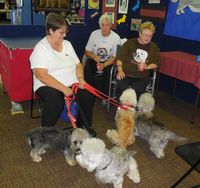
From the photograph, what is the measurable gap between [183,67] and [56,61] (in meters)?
1.66

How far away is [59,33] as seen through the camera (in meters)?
2.31

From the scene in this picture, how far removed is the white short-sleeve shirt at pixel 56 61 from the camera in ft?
7.51

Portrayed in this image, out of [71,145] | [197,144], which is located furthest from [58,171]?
[197,144]

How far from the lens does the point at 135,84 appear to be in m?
2.91

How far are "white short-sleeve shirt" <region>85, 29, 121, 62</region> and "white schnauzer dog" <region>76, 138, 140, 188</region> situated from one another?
6.04 feet

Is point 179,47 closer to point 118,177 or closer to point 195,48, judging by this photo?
point 195,48

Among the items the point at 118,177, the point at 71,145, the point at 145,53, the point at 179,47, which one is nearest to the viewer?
the point at 118,177

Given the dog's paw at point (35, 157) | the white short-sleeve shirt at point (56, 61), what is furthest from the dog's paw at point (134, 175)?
the white short-sleeve shirt at point (56, 61)

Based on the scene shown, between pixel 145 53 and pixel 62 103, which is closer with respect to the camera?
pixel 62 103

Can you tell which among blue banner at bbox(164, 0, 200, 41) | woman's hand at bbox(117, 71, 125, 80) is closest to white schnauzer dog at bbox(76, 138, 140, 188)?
woman's hand at bbox(117, 71, 125, 80)

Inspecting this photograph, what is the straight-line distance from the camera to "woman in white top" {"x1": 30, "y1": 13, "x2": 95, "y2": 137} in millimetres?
2266

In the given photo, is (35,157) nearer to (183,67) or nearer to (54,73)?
(54,73)

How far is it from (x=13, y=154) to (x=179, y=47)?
112 inches

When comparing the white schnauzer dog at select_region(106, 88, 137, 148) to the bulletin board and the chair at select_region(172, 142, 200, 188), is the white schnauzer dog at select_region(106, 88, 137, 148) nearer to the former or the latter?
the chair at select_region(172, 142, 200, 188)
